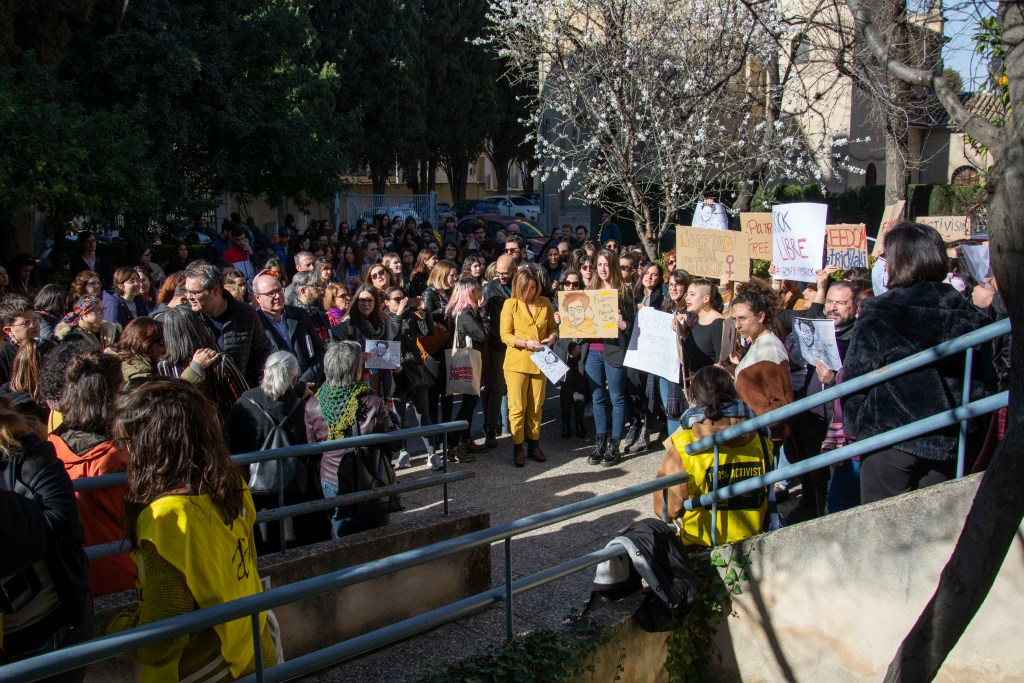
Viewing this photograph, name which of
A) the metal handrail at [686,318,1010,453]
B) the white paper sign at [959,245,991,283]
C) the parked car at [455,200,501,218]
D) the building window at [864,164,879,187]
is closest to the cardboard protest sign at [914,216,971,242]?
the white paper sign at [959,245,991,283]

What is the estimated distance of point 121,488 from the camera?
440 cm

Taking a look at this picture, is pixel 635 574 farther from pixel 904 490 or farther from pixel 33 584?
pixel 33 584

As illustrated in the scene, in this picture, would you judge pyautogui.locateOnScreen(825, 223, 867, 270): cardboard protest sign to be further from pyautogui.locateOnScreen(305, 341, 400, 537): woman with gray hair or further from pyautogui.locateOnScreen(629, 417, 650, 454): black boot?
pyautogui.locateOnScreen(305, 341, 400, 537): woman with gray hair

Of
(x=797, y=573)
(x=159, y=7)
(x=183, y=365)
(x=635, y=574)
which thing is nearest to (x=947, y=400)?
(x=797, y=573)

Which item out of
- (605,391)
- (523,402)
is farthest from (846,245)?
(523,402)

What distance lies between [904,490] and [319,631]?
10.2 feet

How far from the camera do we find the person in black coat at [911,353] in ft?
14.9

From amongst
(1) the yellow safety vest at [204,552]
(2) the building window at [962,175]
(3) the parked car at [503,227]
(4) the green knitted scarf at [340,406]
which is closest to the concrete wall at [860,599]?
(4) the green knitted scarf at [340,406]

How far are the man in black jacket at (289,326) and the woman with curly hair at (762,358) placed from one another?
3159 mm

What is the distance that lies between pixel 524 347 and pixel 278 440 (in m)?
3.39

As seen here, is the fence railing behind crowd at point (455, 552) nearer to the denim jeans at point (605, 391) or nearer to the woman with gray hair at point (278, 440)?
the woman with gray hair at point (278, 440)

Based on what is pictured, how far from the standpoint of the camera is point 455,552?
3.95 metres

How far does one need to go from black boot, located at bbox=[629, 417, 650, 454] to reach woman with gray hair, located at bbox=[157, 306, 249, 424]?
4356mm

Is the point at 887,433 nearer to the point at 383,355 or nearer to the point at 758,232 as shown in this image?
the point at 383,355
